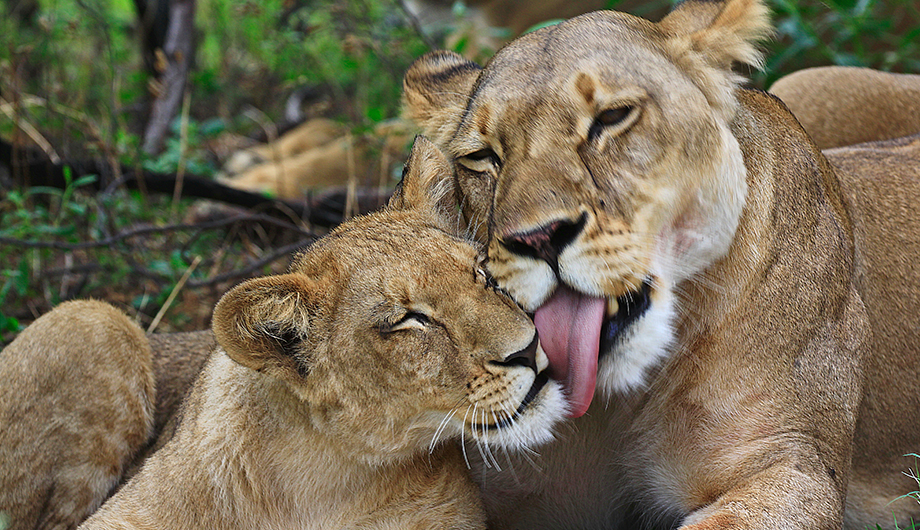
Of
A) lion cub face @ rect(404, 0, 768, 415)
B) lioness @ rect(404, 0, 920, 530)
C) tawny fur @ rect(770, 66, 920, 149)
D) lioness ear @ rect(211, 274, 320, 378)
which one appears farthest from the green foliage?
lioness ear @ rect(211, 274, 320, 378)

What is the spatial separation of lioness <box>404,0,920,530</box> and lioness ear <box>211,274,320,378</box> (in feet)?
1.72

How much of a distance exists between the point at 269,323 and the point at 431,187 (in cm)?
69

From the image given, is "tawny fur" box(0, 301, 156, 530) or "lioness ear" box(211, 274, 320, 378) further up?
"lioness ear" box(211, 274, 320, 378)

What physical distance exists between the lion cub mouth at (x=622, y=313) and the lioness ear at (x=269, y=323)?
0.77 meters

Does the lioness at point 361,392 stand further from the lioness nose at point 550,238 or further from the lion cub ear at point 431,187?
the lioness nose at point 550,238

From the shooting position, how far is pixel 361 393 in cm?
247

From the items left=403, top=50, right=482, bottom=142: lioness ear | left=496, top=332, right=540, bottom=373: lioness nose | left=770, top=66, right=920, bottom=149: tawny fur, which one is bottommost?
left=770, top=66, right=920, bottom=149: tawny fur

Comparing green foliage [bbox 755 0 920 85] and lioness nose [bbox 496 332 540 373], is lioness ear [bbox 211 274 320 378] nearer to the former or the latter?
lioness nose [bbox 496 332 540 373]

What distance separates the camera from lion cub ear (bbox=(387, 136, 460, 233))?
282 centimetres

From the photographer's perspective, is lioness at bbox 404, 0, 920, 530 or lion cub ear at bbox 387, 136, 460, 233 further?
lion cub ear at bbox 387, 136, 460, 233

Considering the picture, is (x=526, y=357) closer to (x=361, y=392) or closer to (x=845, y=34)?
(x=361, y=392)

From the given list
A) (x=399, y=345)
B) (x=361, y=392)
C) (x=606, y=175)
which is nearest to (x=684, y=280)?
(x=606, y=175)

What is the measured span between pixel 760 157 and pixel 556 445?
3.40ft

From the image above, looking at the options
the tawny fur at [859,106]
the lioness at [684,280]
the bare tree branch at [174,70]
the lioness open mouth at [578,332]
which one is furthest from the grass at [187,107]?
the lioness open mouth at [578,332]
